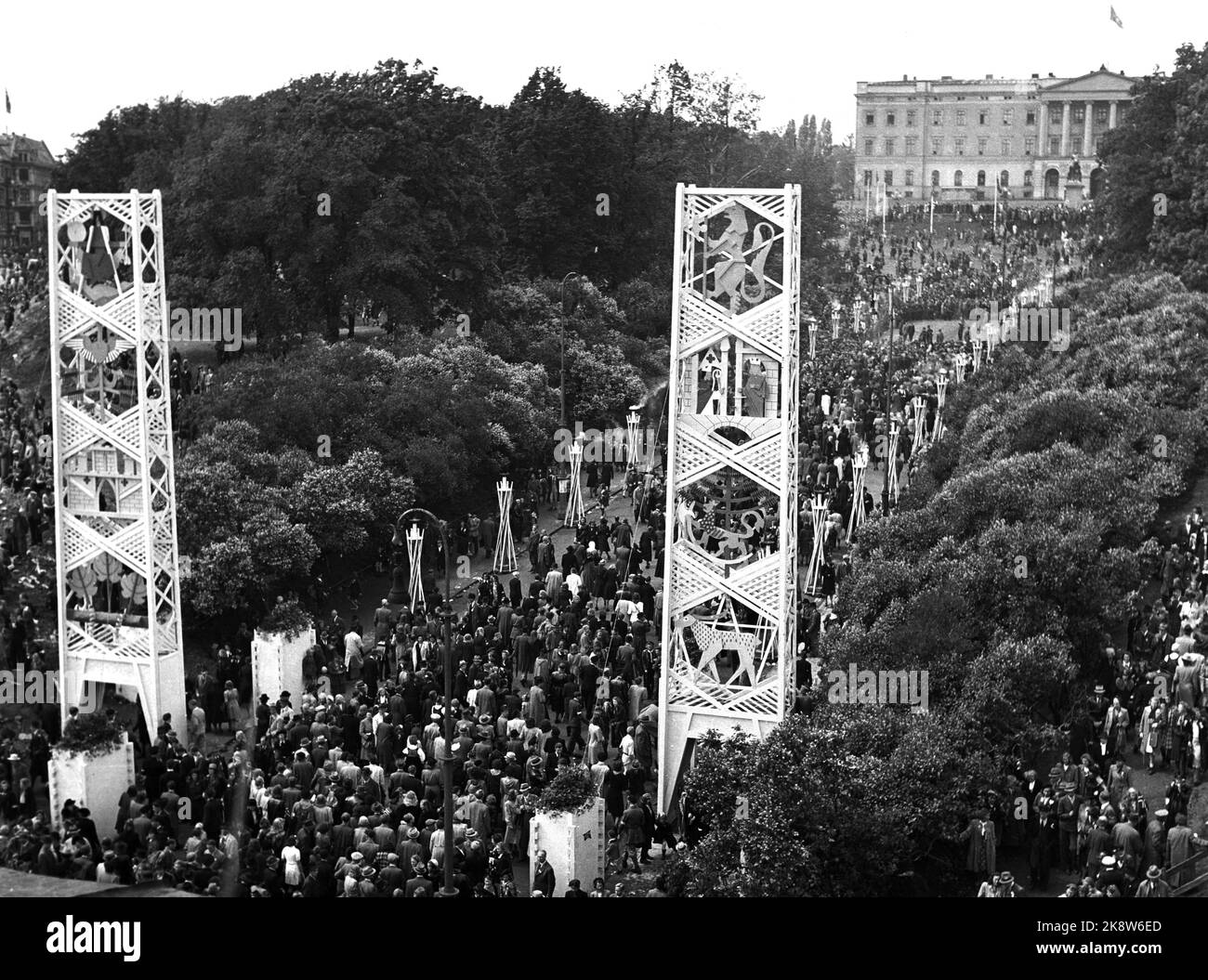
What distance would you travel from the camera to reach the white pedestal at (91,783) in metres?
27.0

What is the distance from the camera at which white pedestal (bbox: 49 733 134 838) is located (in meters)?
27.0

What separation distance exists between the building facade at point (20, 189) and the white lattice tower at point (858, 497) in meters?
44.9

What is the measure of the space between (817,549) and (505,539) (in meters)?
7.39

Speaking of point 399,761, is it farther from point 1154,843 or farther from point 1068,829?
point 1154,843

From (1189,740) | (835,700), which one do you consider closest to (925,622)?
(835,700)

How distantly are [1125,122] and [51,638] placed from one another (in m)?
61.7

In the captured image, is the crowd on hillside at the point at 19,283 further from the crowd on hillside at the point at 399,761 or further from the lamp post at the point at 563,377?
the crowd on hillside at the point at 399,761

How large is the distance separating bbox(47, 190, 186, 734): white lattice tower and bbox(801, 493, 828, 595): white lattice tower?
42.0 ft

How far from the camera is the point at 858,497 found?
42250 mm

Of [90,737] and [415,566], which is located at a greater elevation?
[415,566]

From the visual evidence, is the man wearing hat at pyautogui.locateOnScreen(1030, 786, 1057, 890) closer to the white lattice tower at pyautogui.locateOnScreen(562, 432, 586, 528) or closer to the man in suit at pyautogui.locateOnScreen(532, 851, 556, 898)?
the man in suit at pyautogui.locateOnScreen(532, 851, 556, 898)

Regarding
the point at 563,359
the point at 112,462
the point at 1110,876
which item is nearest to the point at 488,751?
the point at 112,462

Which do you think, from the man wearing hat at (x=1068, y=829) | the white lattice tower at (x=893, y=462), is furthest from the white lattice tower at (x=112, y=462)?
the white lattice tower at (x=893, y=462)
